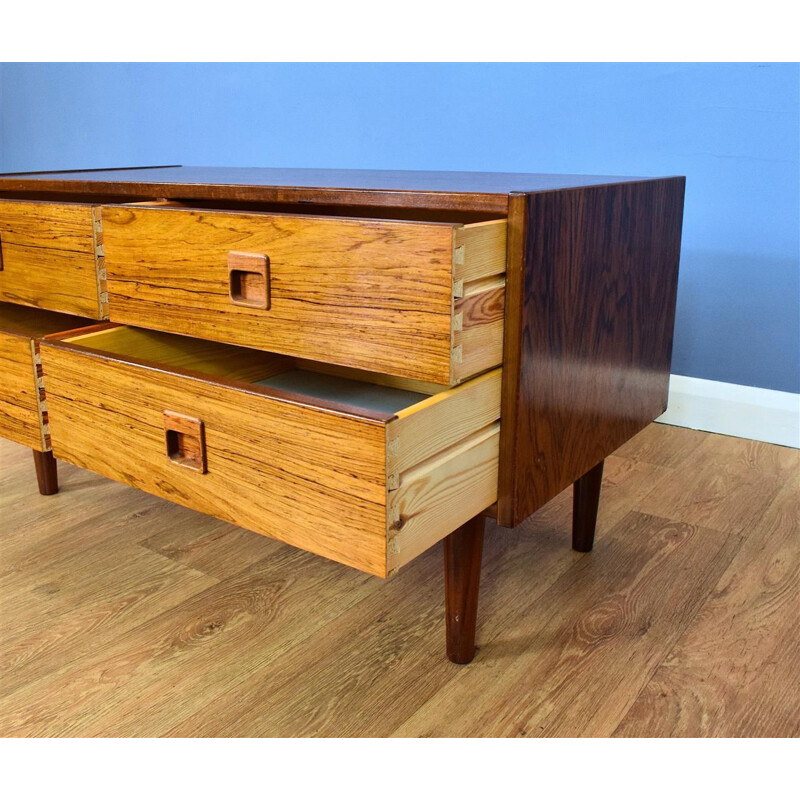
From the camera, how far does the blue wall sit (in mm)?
1486

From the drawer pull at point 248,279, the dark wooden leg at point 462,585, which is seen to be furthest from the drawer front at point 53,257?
the dark wooden leg at point 462,585

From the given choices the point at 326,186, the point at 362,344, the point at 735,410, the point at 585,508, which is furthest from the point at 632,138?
the point at 362,344

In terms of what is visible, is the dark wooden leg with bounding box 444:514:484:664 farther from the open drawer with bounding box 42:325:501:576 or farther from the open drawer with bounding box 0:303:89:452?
the open drawer with bounding box 0:303:89:452

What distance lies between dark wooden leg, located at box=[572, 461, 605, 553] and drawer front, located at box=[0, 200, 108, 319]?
2.05 feet

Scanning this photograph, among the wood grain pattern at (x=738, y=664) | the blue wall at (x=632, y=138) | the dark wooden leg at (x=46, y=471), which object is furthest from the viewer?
the blue wall at (x=632, y=138)

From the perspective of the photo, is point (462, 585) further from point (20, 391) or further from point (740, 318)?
point (740, 318)

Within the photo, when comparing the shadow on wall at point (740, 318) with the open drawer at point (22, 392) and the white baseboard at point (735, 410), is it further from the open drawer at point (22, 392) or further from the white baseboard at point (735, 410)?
the open drawer at point (22, 392)

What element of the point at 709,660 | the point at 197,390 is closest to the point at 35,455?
the point at 197,390

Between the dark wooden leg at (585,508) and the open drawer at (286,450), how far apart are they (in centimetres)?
32

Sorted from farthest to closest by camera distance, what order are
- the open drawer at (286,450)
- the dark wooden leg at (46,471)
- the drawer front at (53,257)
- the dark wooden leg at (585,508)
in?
the dark wooden leg at (46,471) → the dark wooden leg at (585,508) → the drawer front at (53,257) → the open drawer at (286,450)

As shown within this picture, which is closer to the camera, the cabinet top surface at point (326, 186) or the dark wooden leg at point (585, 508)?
the cabinet top surface at point (326, 186)

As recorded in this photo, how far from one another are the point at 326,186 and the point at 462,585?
0.42m

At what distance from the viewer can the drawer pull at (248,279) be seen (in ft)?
2.71

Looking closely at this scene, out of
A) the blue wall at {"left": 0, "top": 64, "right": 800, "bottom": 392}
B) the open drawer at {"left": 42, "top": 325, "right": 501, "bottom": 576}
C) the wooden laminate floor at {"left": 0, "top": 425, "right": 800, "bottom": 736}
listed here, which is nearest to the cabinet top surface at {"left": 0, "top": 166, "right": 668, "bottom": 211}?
the open drawer at {"left": 42, "top": 325, "right": 501, "bottom": 576}
